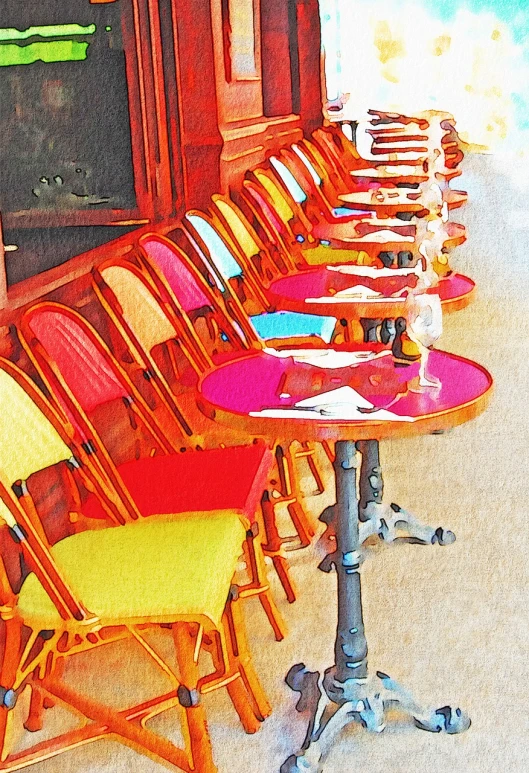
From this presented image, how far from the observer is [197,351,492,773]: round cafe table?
1697 mm

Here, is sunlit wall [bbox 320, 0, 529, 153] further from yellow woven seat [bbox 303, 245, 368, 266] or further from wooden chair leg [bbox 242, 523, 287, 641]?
wooden chair leg [bbox 242, 523, 287, 641]

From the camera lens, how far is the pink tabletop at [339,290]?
2.54 metres

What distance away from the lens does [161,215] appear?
3713 millimetres

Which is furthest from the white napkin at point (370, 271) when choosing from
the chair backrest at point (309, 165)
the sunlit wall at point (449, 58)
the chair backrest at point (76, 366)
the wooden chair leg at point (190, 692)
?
the chair backrest at point (309, 165)

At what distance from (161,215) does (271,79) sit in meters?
3.08

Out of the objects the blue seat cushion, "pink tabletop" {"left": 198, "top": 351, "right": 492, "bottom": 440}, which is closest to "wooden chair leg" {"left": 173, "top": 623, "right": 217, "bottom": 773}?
"pink tabletop" {"left": 198, "top": 351, "right": 492, "bottom": 440}

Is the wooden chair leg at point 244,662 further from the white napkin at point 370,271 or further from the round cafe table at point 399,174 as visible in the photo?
the round cafe table at point 399,174

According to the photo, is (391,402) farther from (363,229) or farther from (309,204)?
(309,204)

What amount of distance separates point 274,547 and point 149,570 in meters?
0.81

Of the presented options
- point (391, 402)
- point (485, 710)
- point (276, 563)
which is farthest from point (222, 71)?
point (485, 710)

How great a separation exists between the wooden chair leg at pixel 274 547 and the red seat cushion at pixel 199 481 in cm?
17

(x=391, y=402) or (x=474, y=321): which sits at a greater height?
(x=391, y=402)

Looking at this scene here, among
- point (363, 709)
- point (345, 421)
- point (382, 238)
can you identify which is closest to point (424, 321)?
point (345, 421)

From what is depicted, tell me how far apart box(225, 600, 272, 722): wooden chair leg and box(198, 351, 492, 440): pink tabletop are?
1.53ft
